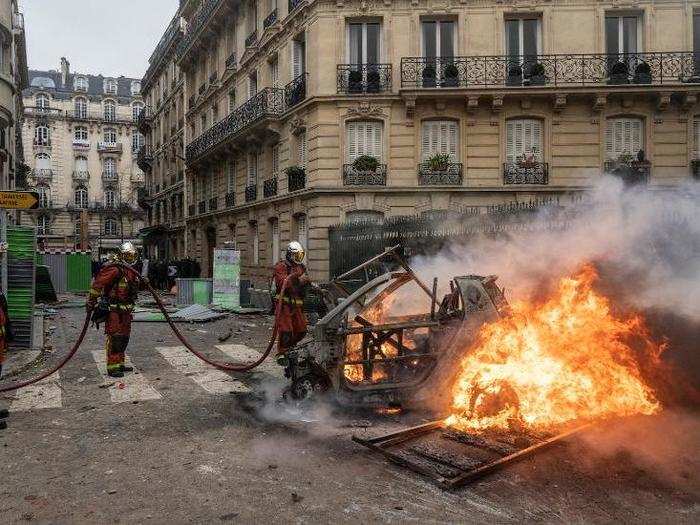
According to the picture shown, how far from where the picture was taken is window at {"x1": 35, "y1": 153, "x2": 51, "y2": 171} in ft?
186

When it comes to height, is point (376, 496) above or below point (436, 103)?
below

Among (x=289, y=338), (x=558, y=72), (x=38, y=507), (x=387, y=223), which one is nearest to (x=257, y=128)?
(x=387, y=223)

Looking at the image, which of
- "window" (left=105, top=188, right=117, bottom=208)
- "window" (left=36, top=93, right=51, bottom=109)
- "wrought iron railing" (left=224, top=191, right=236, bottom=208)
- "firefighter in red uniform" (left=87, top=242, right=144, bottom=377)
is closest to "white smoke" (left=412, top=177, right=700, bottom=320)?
"firefighter in red uniform" (left=87, top=242, right=144, bottom=377)

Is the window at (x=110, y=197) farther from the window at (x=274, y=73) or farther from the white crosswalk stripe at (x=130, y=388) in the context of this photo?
the white crosswalk stripe at (x=130, y=388)

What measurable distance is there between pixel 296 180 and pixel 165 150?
68.5 feet

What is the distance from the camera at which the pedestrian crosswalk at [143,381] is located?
6.54m

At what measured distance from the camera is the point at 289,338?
7434 mm

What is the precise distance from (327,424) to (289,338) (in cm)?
210

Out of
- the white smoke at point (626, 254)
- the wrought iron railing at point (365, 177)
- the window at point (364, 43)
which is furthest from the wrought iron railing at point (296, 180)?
the white smoke at point (626, 254)

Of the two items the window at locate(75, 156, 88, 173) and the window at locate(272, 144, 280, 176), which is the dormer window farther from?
the window at locate(272, 144, 280, 176)

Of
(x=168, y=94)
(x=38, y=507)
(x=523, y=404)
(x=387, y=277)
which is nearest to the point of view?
(x=38, y=507)

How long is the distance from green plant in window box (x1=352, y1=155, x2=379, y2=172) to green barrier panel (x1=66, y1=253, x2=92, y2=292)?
1458 centimetres

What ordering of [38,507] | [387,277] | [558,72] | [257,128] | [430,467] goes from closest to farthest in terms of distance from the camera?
1. [38,507]
2. [430,467]
3. [387,277]
4. [558,72]
5. [257,128]

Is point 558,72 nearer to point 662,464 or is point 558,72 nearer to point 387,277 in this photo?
point 387,277
